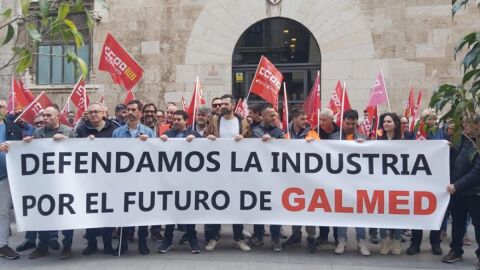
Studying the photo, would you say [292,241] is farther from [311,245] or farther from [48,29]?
[48,29]

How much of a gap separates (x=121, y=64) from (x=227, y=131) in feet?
11.2

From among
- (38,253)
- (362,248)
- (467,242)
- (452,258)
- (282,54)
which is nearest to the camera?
(452,258)

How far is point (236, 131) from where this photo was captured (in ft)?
22.5

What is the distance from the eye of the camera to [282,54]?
14.6 meters

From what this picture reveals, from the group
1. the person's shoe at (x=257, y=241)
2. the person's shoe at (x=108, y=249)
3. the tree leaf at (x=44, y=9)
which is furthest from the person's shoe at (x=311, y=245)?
the tree leaf at (x=44, y=9)

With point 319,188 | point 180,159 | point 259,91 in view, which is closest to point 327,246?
point 319,188

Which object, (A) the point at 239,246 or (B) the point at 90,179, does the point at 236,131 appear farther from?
(B) the point at 90,179

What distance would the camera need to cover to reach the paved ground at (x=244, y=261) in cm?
603

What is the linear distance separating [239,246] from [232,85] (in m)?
8.26

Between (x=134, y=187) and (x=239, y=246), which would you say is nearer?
(x=134, y=187)

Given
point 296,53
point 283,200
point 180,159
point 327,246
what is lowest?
point 327,246

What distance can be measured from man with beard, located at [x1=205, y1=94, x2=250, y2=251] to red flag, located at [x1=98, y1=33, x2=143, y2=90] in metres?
2.87

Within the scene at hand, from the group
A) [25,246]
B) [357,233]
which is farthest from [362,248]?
[25,246]

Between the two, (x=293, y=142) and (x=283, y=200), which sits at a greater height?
(x=293, y=142)
